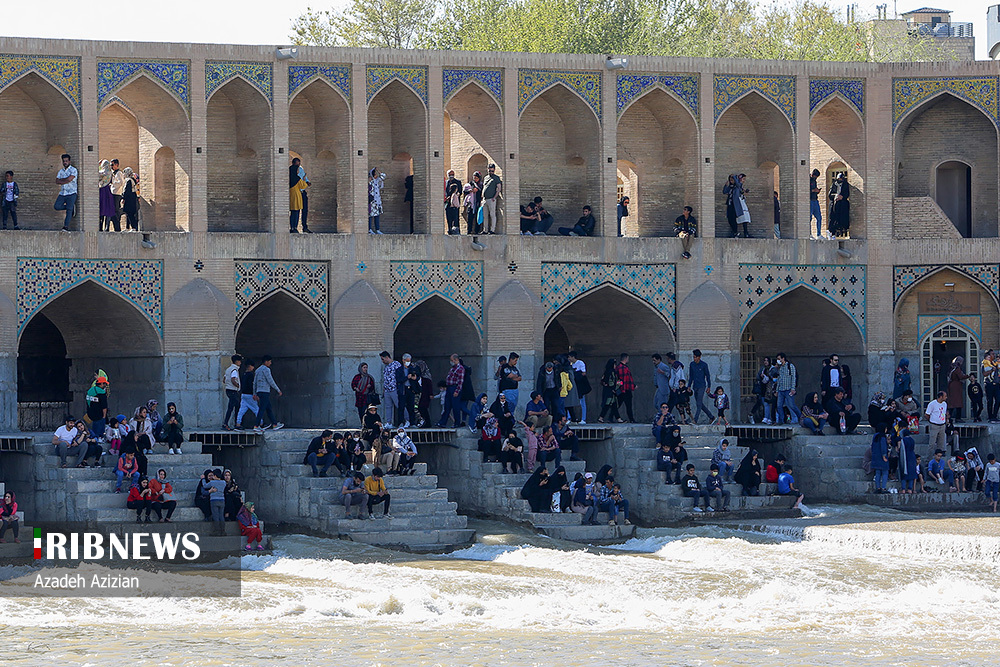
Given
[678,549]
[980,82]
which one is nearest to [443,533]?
[678,549]

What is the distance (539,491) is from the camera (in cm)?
2498

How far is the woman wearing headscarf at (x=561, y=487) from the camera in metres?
24.8

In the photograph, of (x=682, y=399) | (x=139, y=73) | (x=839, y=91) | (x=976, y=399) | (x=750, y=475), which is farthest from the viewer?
(x=839, y=91)

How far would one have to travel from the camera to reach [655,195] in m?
32.4

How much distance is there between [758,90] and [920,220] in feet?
11.9

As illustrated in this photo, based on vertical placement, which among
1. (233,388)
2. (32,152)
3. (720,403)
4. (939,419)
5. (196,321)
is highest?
(32,152)

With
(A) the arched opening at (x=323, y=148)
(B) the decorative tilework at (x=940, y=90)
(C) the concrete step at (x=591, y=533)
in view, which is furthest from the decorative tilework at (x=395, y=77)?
(C) the concrete step at (x=591, y=533)

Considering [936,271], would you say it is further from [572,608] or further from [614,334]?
[572,608]

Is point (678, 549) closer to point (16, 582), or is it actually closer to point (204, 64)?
point (16, 582)

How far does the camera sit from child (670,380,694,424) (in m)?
28.7

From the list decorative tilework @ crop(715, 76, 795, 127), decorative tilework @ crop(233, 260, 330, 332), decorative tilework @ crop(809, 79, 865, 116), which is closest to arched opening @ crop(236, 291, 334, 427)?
decorative tilework @ crop(233, 260, 330, 332)

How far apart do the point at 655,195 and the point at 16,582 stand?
15.3 m

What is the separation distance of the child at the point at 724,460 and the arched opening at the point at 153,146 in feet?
29.5

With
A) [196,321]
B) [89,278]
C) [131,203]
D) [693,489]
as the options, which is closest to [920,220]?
[693,489]
